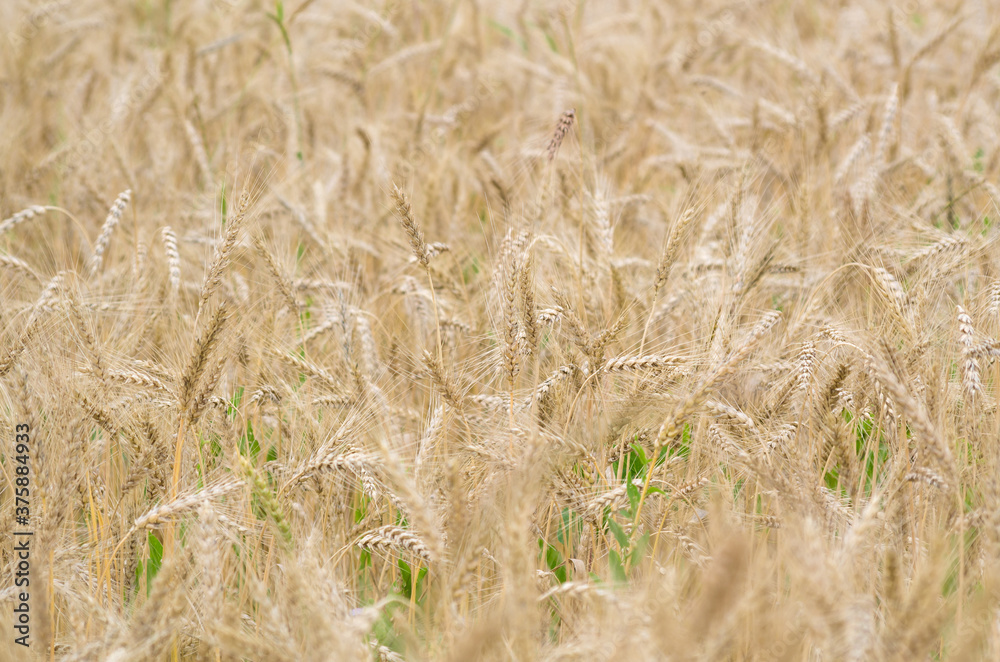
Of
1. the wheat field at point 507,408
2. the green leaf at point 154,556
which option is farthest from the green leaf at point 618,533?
the green leaf at point 154,556

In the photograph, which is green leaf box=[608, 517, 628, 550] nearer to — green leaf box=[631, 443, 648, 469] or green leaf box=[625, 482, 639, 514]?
green leaf box=[625, 482, 639, 514]

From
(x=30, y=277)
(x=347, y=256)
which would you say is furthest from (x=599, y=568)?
(x=30, y=277)

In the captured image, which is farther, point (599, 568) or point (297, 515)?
point (297, 515)

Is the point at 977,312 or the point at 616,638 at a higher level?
the point at 977,312

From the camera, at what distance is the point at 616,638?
3.61ft

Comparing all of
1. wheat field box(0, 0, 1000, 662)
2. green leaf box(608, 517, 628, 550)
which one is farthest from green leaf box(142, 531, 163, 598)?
green leaf box(608, 517, 628, 550)

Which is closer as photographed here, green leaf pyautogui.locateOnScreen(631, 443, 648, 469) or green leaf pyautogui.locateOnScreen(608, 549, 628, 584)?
green leaf pyautogui.locateOnScreen(608, 549, 628, 584)

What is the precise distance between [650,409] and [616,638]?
581mm

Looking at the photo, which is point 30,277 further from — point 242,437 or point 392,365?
point 392,365

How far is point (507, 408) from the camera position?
1735 millimetres

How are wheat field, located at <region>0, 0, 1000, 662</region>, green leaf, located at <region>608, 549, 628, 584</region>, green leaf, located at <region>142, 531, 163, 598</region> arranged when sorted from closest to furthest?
wheat field, located at <region>0, 0, 1000, 662</region> < green leaf, located at <region>608, 549, 628, 584</region> < green leaf, located at <region>142, 531, 163, 598</region>

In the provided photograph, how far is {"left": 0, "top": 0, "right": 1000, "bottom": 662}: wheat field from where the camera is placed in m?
1.18


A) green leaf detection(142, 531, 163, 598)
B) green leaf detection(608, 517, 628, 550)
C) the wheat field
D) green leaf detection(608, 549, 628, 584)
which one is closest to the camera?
the wheat field

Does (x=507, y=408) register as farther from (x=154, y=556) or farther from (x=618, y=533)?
(x=154, y=556)
